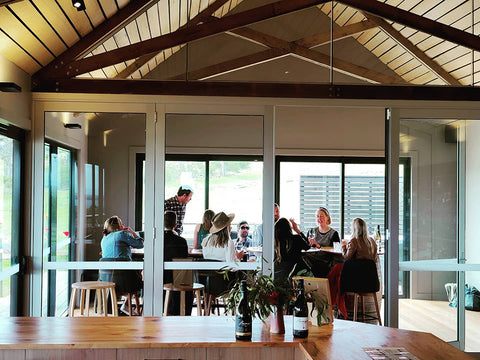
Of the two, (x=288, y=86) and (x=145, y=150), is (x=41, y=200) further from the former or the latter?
(x=288, y=86)

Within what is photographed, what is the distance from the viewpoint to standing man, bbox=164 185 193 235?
4.92m

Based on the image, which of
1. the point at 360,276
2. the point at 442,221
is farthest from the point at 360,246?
the point at 442,221

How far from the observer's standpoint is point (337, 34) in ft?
16.1

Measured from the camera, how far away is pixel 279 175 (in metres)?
9.22

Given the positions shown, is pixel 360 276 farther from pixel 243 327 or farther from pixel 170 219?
pixel 243 327

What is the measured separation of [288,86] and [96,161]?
1.82m

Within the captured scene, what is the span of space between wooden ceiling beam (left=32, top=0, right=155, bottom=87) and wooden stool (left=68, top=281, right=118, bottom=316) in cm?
179

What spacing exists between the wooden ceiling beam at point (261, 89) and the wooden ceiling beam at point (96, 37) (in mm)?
103

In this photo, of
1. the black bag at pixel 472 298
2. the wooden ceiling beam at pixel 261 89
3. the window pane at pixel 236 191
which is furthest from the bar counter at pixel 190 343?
the wooden ceiling beam at pixel 261 89

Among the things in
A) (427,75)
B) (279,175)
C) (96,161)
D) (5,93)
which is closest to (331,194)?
(279,175)

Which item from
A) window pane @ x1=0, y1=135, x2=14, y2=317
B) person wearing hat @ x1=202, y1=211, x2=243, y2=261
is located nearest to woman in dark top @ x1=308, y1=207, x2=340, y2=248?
person wearing hat @ x1=202, y1=211, x2=243, y2=261

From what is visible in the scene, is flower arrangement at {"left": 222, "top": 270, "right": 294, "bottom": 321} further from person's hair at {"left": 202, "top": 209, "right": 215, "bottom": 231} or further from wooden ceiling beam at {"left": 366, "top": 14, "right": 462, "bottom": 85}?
wooden ceiling beam at {"left": 366, "top": 14, "right": 462, "bottom": 85}

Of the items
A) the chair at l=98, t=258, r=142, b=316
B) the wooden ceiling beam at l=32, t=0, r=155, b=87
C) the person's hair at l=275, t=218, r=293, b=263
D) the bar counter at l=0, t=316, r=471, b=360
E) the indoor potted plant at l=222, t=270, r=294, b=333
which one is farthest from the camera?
the person's hair at l=275, t=218, r=293, b=263

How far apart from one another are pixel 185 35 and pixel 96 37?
29.8 inches
